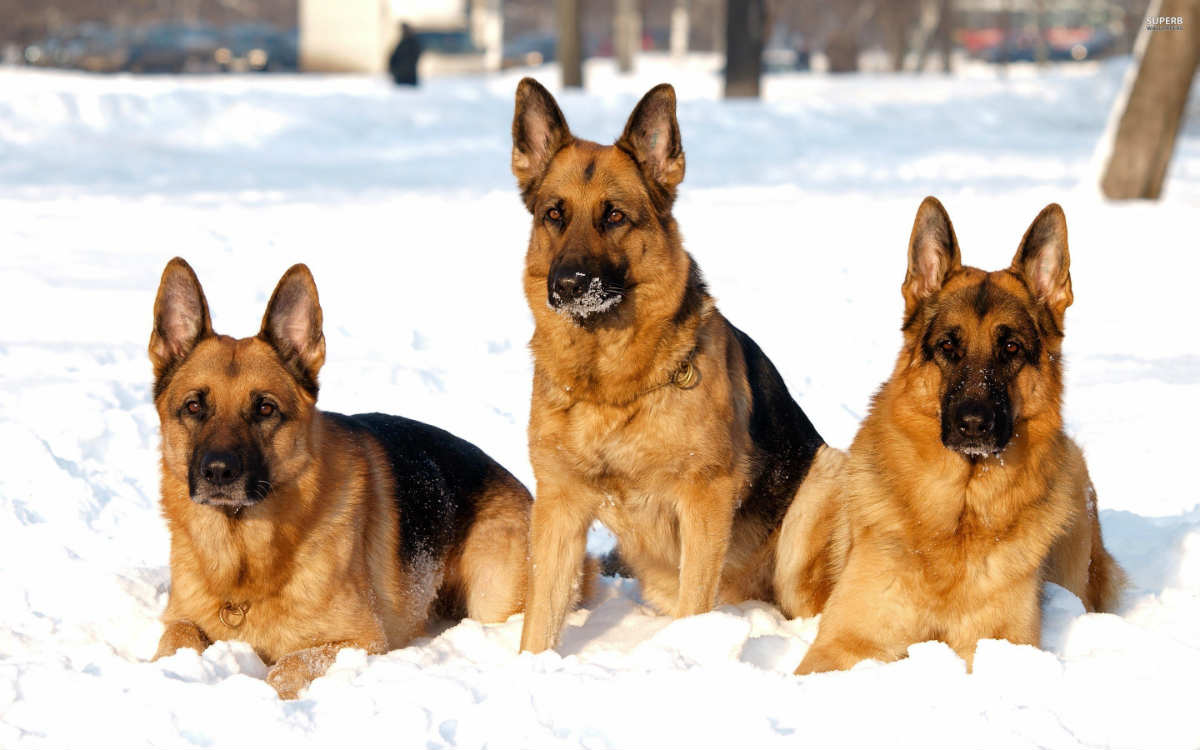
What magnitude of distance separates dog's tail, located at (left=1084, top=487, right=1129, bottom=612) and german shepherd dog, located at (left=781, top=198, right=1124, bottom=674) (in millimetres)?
410

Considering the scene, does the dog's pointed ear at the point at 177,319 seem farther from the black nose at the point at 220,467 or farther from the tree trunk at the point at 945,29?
the tree trunk at the point at 945,29

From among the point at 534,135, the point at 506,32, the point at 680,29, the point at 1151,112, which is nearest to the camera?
the point at 534,135

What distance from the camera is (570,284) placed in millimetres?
5027

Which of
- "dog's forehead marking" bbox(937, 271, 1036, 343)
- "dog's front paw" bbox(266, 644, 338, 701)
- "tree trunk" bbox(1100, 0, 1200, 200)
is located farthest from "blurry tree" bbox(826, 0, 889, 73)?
"dog's front paw" bbox(266, 644, 338, 701)

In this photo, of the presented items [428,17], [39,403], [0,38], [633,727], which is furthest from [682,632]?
[0,38]

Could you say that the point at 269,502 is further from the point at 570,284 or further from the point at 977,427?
the point at 977,427

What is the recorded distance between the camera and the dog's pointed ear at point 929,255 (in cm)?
503

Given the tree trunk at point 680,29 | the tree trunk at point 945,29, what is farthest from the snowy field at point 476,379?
the tree trunk at point 680,29

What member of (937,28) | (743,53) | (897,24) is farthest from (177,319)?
(937,28)

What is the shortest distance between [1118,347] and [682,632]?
6.60 m

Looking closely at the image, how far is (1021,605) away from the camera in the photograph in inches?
190

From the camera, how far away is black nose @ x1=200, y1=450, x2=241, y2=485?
482 centimetres

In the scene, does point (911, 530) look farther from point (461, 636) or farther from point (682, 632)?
point (461, 636)

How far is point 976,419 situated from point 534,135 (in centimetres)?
221
